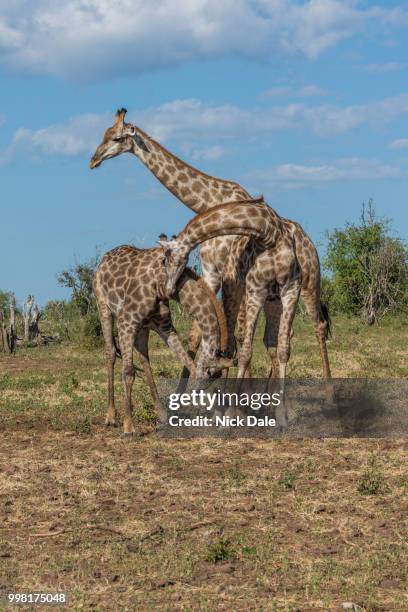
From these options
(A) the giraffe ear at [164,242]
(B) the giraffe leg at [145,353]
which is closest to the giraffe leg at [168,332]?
(B) the giraffe leg at [145,353]

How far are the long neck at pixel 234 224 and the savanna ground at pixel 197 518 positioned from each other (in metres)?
2.39

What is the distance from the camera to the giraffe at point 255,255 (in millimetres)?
10141

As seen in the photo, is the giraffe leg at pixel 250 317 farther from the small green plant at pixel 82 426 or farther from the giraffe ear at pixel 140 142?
the giraffe ear at pixel 140 142

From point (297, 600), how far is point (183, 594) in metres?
0.75

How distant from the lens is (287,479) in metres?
8.66

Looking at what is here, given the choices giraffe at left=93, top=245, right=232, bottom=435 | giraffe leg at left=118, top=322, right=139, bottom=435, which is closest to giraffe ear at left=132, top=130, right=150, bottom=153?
giraffe at left=93, top=245, right=232, bottom=435

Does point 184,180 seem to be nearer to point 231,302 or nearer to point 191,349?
point 231,302

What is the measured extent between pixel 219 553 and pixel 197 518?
1106mm

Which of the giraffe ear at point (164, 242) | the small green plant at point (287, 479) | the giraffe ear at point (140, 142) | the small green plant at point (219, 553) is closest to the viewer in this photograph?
the small green plant at point (219, 553)

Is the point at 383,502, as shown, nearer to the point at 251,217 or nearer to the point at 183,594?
the point at 183,594

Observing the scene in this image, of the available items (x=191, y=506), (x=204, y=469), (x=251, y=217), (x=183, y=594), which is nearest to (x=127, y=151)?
(x=251, y=217)

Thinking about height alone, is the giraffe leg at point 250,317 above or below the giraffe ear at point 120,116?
below

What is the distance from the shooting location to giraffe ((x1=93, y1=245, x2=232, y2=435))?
1021 cm

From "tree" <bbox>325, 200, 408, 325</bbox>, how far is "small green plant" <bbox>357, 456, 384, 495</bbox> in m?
26.4
